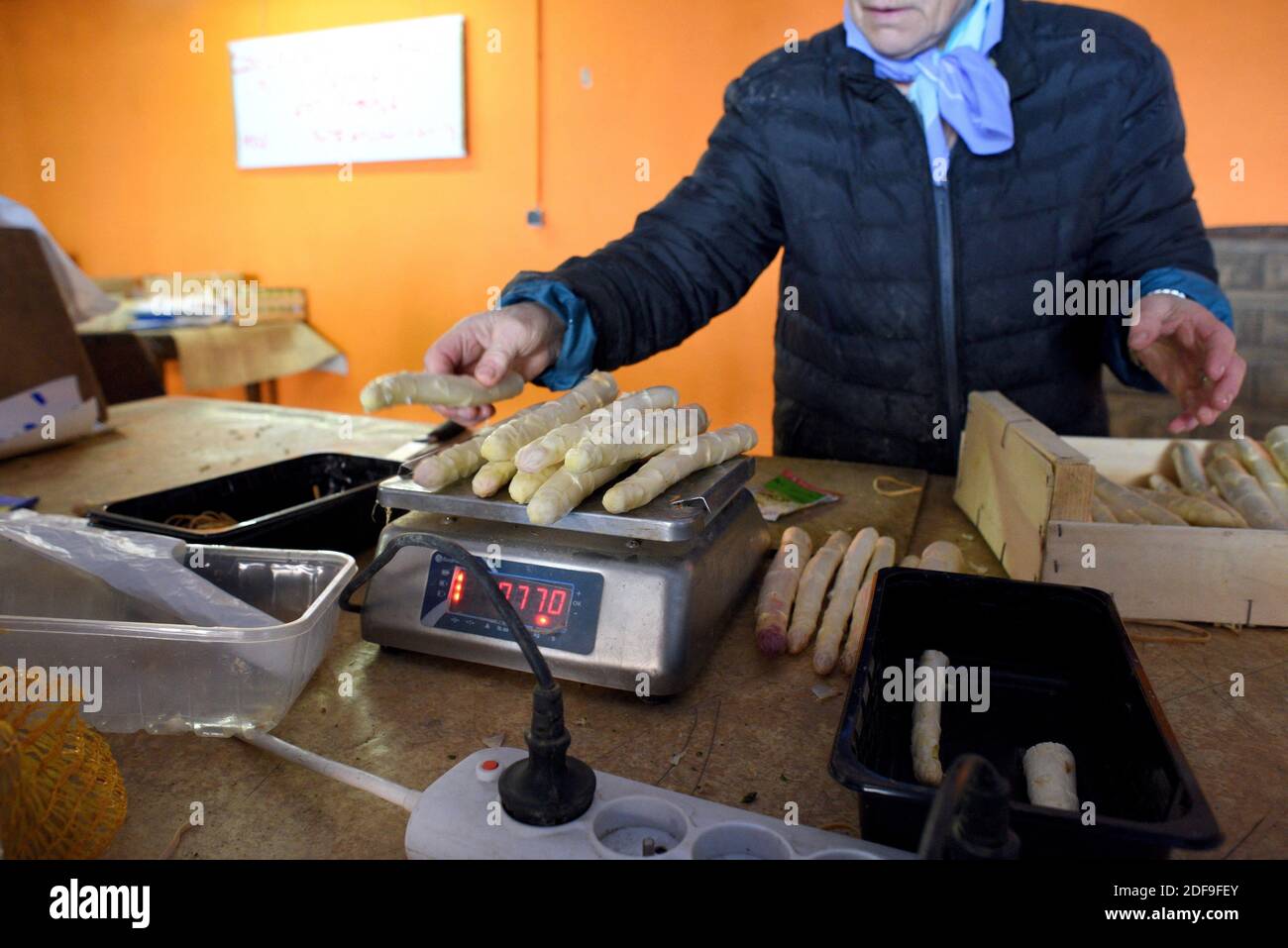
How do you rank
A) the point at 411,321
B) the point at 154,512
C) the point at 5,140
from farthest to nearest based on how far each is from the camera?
the point at 5,140
the point at 411,321
the point at 154,512

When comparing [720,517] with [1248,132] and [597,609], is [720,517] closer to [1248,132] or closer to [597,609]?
[597,609]

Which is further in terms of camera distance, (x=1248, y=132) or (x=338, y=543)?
(x=1248, y=132)

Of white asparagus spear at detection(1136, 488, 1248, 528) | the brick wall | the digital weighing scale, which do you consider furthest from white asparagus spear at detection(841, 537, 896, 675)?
the brick wall

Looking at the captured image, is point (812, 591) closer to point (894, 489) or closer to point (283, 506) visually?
point (894, 489)

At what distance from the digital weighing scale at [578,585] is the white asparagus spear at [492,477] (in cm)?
2

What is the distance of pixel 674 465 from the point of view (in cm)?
113

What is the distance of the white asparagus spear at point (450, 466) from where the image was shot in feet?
3.69

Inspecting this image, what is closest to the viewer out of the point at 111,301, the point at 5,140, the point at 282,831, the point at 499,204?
the point at 282,831

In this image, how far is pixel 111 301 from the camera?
8.92 ft

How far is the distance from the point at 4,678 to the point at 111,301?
2197 millimetres

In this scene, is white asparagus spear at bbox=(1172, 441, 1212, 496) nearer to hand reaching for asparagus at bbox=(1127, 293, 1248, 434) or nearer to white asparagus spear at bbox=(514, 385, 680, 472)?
hand reaching for asparagus at bbox=(1127, 293, 1248, 434)

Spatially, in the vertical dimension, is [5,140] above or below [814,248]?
above

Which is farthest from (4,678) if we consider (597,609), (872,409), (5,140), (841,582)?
(5,140)

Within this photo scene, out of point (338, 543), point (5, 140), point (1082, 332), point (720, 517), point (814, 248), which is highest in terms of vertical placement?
point (5, 140)
